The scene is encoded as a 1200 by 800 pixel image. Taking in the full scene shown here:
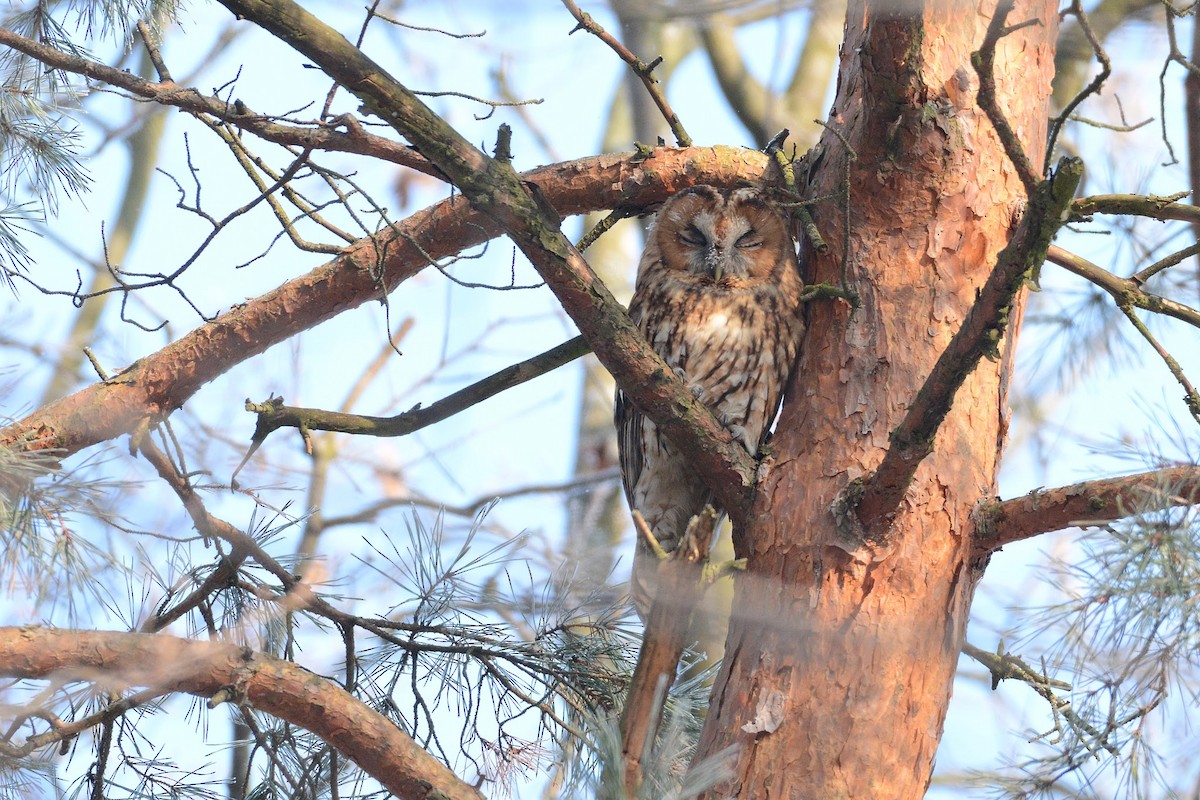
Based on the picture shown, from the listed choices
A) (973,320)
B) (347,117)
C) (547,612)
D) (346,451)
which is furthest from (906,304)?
(346,451)

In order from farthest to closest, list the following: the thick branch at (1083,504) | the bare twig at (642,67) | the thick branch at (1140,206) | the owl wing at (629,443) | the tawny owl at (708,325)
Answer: the owl wing at (629,443) < the tawny owl at (708,325) < the bare twig at (642,67) < the thick branch at (1140,206) < the thick branch at (1083,504)

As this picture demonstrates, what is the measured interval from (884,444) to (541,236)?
2.82 ft

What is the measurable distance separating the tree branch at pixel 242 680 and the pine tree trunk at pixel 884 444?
59 cm

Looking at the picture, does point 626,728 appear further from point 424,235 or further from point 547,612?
point 424,235

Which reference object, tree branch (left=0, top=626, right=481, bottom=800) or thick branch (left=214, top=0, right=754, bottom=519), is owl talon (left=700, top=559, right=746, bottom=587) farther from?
tree branch (left=0, top=626, right=481, bottom=800)

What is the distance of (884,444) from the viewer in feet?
7.66

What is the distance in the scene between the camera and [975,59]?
161 cm

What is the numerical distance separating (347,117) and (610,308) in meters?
0.60

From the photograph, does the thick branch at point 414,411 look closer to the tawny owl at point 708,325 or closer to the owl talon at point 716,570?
the tawny owl at point 708,325

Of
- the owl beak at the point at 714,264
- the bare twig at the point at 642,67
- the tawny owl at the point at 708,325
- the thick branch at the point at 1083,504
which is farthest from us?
the owl beak at the point at 714,264

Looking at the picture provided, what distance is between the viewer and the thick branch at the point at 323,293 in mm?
2590

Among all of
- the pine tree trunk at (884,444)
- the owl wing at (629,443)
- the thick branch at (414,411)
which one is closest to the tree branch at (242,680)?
the pine tree trunk at (884,444)

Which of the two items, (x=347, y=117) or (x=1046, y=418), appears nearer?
(x=347, y=117)

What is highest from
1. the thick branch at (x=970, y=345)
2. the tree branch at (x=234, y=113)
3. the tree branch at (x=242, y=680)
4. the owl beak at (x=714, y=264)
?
the owl beak at (x=714, y=264)
